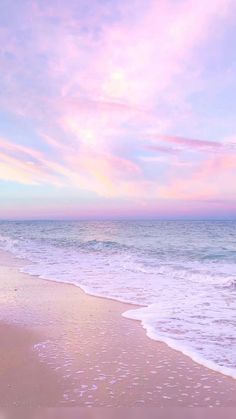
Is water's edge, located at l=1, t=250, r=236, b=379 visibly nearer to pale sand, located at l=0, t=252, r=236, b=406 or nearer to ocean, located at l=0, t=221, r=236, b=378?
ocean, located at l=0, t=221, r=236, b=378

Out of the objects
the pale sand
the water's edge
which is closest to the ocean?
the water's edge

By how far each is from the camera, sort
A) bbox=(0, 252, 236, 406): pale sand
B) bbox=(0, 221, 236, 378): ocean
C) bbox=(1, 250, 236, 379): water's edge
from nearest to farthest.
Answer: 1. bbox=(0, 252, 236, 406): pale sand
2. bbox=(1, 250, 236, 379): water's edge
3. bbox=(0, 221, 236, 378): ocean

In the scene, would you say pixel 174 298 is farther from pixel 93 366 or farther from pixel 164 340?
pixel 93 366

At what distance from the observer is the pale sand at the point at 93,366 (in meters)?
4.18

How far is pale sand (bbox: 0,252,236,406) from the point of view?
4.18 meters

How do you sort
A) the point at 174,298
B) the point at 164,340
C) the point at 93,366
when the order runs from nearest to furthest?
the point at 93,366
the point at 164,340
the point at 174,298

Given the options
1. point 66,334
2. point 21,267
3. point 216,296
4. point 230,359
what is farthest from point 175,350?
point 21,267

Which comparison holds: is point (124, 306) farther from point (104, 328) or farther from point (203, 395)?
point (203, 395)

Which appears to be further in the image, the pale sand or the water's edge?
the water's edge

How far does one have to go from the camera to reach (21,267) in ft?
55.1

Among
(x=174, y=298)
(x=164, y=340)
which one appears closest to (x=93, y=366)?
(x=164, y=340)

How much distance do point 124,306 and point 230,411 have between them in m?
7.54

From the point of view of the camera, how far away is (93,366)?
16.8ft

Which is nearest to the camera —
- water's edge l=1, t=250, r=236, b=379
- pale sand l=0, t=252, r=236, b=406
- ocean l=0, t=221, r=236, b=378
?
pale sand l=0, t=252, r=236, b=406
